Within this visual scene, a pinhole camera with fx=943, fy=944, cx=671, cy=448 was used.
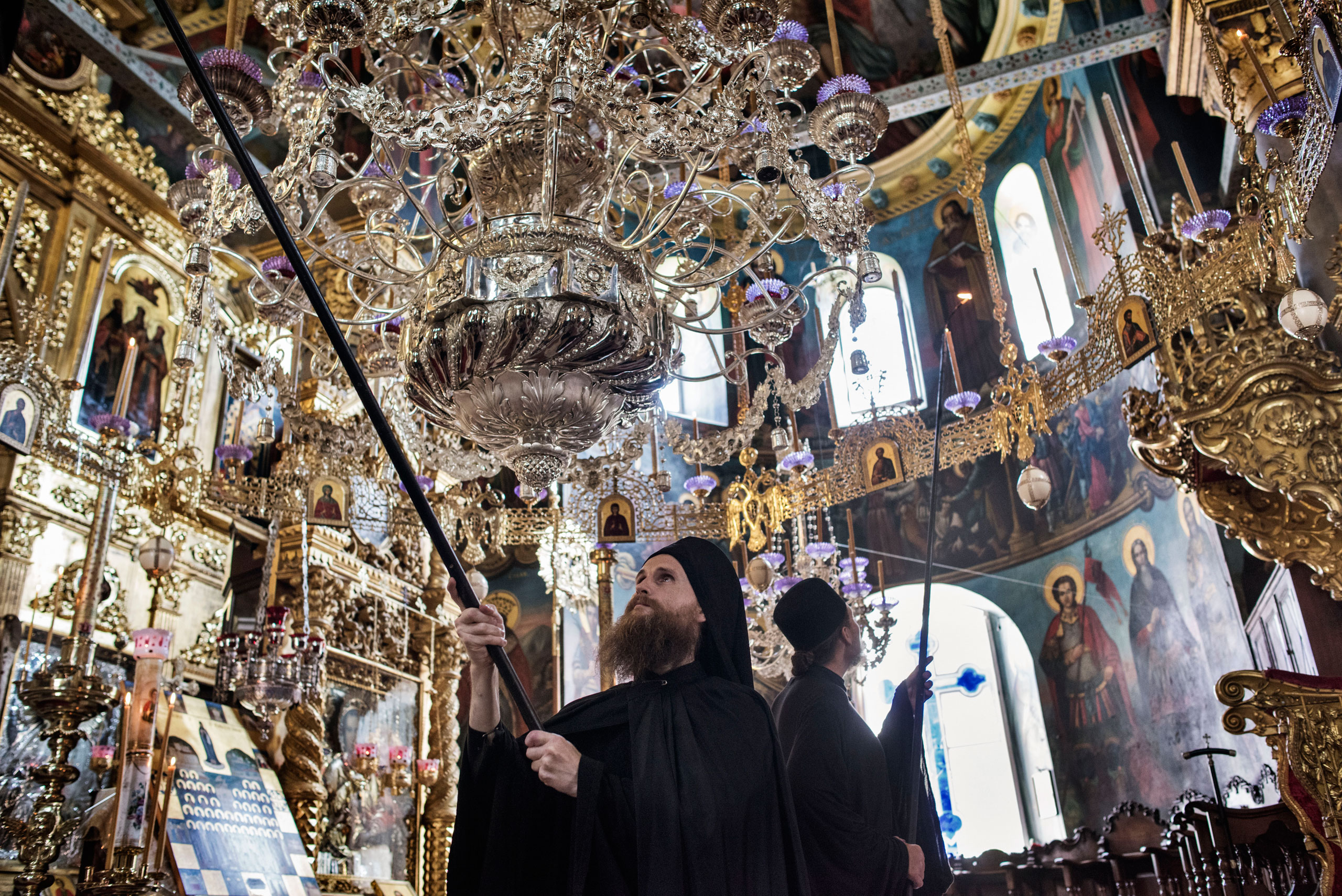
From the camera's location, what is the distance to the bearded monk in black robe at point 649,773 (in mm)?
1980

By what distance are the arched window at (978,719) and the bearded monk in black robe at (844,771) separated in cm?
835

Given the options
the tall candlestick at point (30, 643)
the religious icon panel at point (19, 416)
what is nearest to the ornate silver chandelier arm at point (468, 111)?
the tall candlestick at point (30, 643)

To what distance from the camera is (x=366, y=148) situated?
10.2 meters

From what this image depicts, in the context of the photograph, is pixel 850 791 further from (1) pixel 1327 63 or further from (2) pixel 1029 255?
(2) pixel 1029 255

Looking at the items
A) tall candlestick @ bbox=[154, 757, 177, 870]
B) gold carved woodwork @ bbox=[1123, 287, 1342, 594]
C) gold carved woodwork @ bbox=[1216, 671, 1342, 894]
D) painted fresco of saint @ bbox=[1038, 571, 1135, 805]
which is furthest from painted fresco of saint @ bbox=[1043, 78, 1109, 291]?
tall candlestick @ bbox=[154, 757, 177, 870]

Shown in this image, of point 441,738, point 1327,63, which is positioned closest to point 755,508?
point 441,738

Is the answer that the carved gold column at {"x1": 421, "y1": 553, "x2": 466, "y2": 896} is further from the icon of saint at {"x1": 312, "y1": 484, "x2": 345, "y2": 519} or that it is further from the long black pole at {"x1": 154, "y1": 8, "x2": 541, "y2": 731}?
the long black pole at {"x1": 154, "y1": 8, "x2": 541, "y2": 731}

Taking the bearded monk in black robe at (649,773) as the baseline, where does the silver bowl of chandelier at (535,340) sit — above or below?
above

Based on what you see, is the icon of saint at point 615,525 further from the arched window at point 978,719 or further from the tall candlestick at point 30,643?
the arched window at point 978,719

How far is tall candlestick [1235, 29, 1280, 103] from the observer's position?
212 inches

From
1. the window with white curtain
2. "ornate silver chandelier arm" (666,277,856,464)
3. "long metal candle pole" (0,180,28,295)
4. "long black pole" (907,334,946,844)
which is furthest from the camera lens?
the window with white curtain

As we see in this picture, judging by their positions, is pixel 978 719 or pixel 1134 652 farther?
pixel 978 719

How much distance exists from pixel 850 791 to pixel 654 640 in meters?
0.85

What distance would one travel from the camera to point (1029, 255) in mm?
12609
